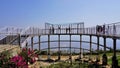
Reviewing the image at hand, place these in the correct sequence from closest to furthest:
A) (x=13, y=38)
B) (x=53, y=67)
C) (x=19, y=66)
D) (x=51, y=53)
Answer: (x=19, y=66)
(x=53, y=67)
(x=13, y=38)
(x=51, y=53)

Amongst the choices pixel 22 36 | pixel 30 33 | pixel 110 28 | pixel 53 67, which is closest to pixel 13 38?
pixel 22 36

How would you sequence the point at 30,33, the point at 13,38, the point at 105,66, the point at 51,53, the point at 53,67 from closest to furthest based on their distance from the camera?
the point at 53,67
the point at 105,66
the point at 13,38
the point at 30,33
the point at 51,53

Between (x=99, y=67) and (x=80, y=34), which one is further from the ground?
(x=80, y=34)

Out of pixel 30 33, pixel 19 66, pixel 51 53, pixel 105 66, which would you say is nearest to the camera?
pixel 19 66

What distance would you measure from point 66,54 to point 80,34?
12.1 feet

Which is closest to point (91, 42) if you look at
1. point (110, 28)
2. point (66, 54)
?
point (66, 54)

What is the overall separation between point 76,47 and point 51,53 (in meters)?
3.39

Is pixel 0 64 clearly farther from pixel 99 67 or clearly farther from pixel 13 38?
pixel 13 38

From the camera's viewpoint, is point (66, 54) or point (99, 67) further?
point (66, 54)

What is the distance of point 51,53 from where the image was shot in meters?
36.9

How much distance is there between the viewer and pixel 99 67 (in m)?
23.5

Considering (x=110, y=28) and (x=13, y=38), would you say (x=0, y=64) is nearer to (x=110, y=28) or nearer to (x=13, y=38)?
(x=110, y=28)

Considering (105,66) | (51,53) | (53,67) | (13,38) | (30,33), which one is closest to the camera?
(53,67)

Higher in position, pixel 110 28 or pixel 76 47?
pixel 110 28
